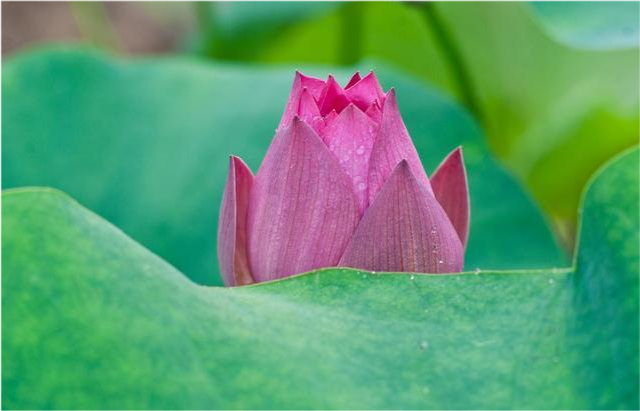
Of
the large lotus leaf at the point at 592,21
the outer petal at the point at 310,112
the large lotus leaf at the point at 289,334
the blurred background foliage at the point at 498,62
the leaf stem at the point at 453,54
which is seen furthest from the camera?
the blurred background foliage at the point at 498,62

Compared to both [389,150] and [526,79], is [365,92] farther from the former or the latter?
[526,79]

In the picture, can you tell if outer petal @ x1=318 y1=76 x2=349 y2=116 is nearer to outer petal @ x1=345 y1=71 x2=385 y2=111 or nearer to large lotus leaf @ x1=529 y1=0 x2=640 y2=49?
outer petal @ x1=345 y1=71 x2=385 y2=111

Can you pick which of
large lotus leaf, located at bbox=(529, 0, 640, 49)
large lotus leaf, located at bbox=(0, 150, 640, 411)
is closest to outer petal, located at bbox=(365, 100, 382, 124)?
large lotus leaf, located at bbox=(0, 150, 640, 411)

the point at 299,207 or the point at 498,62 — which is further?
the point at 498,62

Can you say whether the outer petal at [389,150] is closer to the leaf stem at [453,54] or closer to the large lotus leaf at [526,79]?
the leaf stem at [453,54]

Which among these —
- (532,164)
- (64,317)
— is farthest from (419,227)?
(532,164)

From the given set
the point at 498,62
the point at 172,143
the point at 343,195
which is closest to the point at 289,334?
the point at 343,195

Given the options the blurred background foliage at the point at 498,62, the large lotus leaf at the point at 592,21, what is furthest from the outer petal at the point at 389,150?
the blurred background foliage at the point at 498,62
